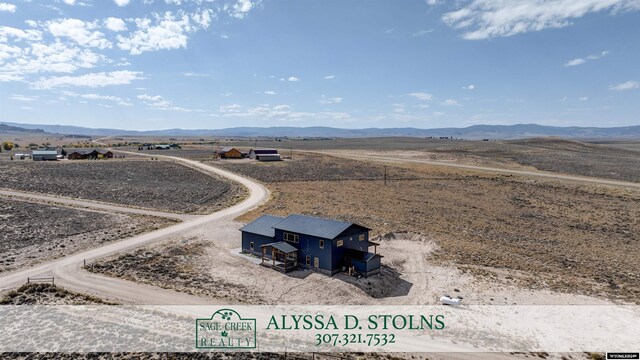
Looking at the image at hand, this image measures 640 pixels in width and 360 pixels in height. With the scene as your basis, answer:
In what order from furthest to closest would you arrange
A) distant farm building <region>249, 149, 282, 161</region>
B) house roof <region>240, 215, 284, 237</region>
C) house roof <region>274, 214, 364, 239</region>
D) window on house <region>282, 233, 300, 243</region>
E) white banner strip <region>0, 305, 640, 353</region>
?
distant farm building <region>249, 149, 282, 161</region> < house roof <region>240, 215, 284, 237</region> < window on house <region>282, 233, 300, 243</region> < house roof <region>274, 214, 364, 239</region> < white banner strip <region>0, 305, 640, 353</region>

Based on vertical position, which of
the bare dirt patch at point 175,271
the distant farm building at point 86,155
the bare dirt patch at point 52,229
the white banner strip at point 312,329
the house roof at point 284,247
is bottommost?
the white banner strip at point 312,329

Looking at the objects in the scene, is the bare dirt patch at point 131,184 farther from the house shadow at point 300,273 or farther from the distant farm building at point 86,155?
the house shadow at point 300,273

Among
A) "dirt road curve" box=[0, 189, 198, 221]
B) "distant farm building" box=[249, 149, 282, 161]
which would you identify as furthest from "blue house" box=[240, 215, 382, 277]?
"distant farm building" box=[249, 149, 282, 161]

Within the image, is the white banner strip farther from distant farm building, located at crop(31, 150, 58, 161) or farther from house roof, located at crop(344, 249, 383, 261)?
distant farm building, located at crop(31, 150, 58, 161)

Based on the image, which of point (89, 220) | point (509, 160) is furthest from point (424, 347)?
point (509, 160)

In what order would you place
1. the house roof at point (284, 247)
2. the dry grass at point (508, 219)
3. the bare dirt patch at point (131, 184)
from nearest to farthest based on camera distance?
the house roof at point (284, 247) < the dry grass at point (508, 219) < the bare dirt patch at point (131, 184)

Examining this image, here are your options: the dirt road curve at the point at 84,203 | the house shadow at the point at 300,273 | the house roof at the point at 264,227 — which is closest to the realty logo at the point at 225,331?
the house shadow at the point at 300,273

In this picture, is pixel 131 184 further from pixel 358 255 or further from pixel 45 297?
pixel 358 255
